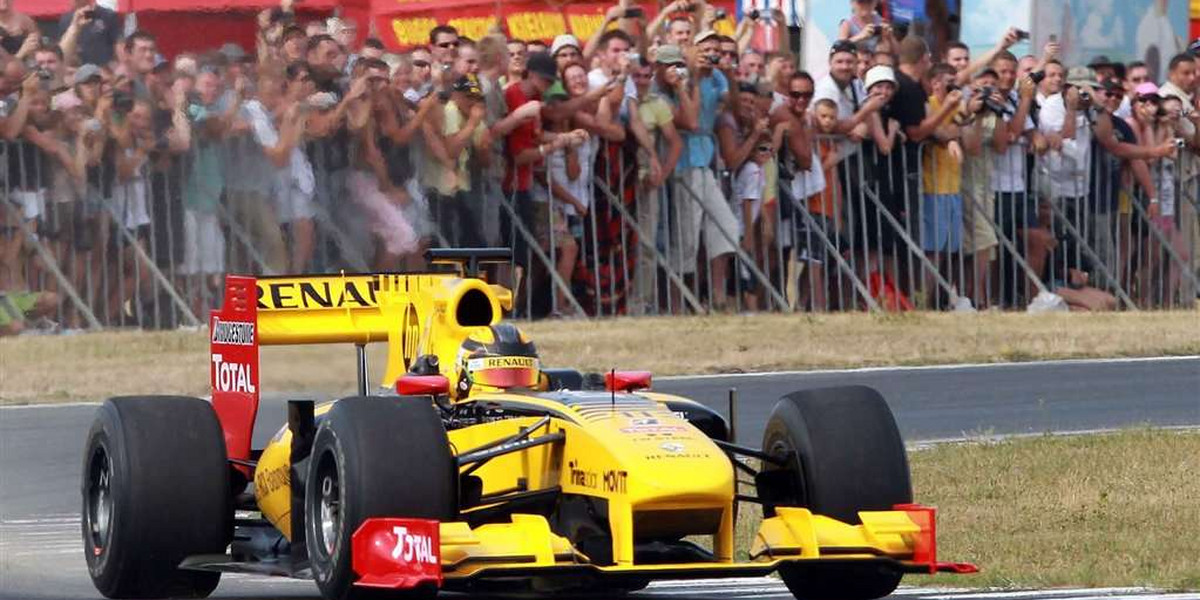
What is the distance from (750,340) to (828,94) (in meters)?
2.59

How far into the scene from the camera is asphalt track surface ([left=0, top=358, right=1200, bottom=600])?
33.5 feet

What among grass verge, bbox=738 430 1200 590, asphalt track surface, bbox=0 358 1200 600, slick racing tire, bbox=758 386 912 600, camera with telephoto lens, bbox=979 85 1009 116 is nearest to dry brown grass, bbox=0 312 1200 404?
asphalt track surface, bbox=0 358 1200 600

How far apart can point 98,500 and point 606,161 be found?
1047 cm

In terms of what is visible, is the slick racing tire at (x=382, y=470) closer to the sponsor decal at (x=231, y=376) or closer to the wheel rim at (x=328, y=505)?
the wheel rim at (x=328, y=505)

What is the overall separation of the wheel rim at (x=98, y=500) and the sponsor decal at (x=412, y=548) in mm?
2022

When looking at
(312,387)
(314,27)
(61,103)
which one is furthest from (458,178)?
(312,387)

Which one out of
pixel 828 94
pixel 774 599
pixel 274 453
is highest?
pixel 828 94

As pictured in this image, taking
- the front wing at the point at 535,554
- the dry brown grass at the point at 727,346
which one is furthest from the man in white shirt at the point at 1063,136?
the front wing at the point at 535,554

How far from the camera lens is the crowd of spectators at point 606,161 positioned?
60.3ft

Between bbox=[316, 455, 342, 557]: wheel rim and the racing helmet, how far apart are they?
0.97 m

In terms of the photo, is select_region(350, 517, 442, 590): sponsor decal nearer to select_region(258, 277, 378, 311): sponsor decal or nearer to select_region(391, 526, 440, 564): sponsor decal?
select_region(391, 526, 440, 564): sponsor decal

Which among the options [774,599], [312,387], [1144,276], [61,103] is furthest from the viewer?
[1144,276]

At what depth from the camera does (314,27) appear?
61.7ft

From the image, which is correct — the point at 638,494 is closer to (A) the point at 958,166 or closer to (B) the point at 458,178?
(B) the point at 458,178
